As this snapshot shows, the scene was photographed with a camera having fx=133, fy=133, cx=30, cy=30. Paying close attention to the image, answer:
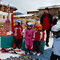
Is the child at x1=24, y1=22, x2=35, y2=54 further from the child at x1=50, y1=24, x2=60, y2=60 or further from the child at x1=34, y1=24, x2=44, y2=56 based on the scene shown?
the child at x1=50, y1=24, x2=60, y2=60

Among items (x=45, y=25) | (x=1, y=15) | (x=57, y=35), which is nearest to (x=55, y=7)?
(x=1, y=15)

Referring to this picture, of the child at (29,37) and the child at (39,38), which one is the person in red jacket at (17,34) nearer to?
the child at (29,37)

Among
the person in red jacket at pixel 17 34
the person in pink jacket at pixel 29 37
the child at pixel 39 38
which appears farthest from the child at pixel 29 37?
the person in red jacket at pixel 17 34

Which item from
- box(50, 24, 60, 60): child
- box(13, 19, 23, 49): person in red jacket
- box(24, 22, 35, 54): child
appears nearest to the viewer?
box(50, 24, 60, 60): child

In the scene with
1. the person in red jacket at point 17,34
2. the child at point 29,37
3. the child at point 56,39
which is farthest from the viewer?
the person in red jacket at point 17,34

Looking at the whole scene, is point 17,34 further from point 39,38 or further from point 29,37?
point 39,38

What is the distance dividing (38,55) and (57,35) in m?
2.16

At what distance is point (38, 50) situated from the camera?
537cm

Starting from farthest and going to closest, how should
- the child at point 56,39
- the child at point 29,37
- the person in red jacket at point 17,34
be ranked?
1. the person in red jacket at point 17,34
2. the child at point 29,37
3. the child at point 56,39

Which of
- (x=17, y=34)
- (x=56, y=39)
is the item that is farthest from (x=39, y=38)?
(x=56, y=39)

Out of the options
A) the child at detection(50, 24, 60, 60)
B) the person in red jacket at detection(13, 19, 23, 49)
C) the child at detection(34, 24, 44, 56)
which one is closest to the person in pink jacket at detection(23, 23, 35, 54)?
the child at detection(34, 24, 44, 56)

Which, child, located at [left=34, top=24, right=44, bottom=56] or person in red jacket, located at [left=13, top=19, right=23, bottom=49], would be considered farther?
person in red jacket, located at [left=13, top=19, right=23, bottom=49]

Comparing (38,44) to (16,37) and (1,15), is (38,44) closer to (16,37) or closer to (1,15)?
(16,37)

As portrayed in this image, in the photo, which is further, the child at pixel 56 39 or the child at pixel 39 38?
the child at pixel 39 38
